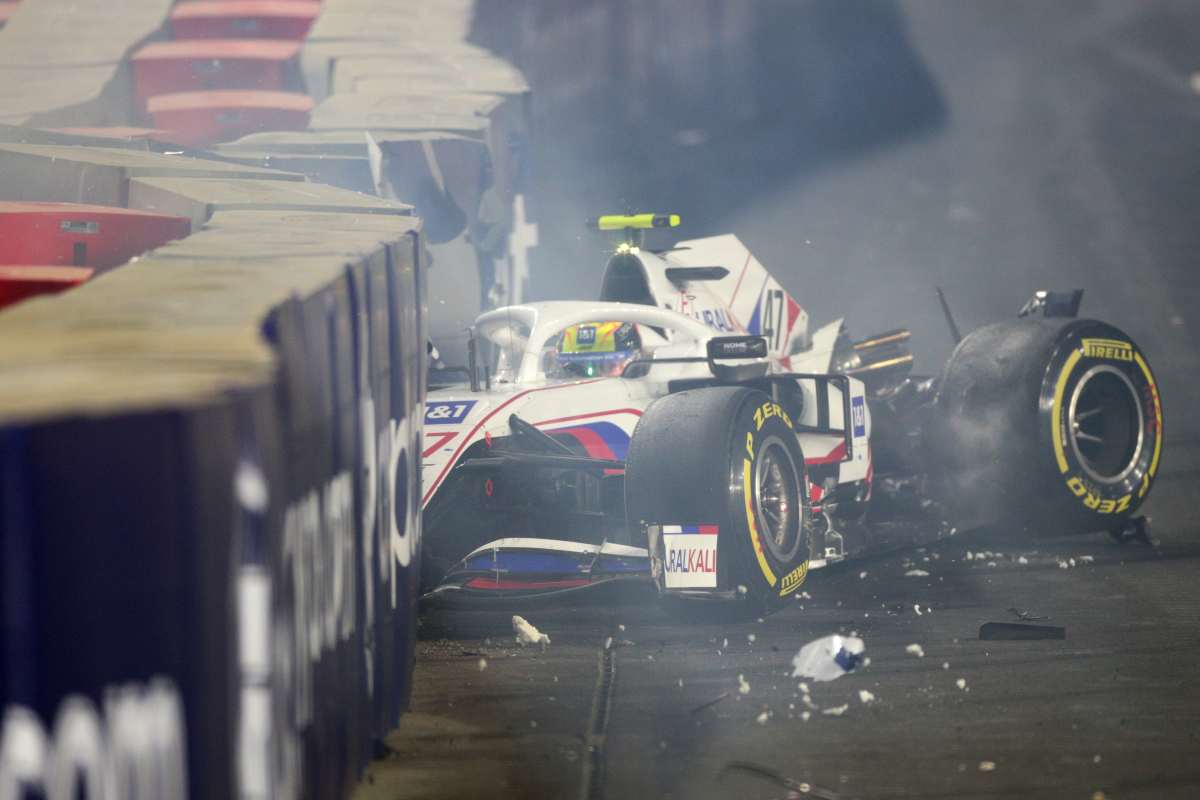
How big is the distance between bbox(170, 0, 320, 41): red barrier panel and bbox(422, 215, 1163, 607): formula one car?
8092 millimetres

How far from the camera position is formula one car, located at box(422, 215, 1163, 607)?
7.95 metres

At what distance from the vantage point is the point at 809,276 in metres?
23.5

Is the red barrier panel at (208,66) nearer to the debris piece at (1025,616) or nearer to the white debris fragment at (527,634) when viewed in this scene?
the white debris fragment at (527,634)

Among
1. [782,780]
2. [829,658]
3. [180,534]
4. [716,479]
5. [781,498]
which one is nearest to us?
[180,534]

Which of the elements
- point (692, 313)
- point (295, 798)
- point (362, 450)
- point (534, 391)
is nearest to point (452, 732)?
point (362, 450)

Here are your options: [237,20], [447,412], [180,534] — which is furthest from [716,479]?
[237,20]

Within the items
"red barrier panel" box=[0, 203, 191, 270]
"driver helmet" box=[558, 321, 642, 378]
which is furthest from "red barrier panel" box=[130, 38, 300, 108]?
"red barrier panel" box=[0, 203, 191, 270]

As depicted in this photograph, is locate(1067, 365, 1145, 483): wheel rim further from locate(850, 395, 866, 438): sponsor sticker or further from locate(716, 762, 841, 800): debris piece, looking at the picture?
locate(716, 762, 841, 800): debris piece

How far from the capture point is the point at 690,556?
25.8 ft

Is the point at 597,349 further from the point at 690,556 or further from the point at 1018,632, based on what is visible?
the point at 1018,632

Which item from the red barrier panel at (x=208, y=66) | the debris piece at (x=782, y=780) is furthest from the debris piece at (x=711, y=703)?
the red barrier panel at (x=208, y=66)

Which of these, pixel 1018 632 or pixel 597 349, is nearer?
pixel 1018 632

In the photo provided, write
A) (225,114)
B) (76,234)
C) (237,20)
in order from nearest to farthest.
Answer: (76,234)
(225,114)
(237,20)

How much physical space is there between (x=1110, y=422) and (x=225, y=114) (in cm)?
903
